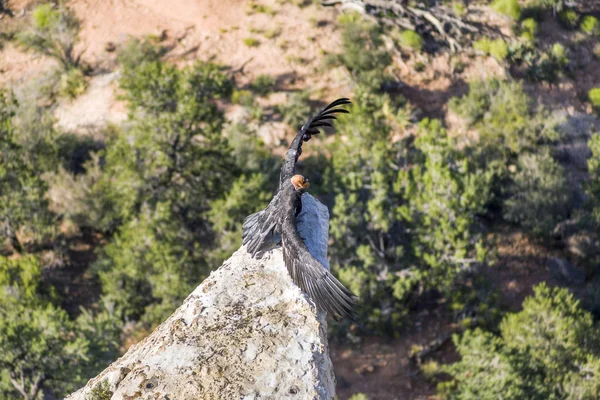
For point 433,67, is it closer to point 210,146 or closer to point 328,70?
point 328,70

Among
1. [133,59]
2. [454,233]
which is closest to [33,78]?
[133,59]

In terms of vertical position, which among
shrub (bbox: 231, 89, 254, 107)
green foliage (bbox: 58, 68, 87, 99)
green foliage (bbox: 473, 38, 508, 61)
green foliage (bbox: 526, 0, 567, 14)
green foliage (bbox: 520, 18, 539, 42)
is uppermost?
green foliage (bbox: 526, 0, 567, 14)

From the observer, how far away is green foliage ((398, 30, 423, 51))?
38.0m

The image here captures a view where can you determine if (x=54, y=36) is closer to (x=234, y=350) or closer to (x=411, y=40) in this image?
(x=411, y=40)

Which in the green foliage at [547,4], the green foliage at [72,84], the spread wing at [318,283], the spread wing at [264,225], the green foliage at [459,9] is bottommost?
the green foliage at [72,84]

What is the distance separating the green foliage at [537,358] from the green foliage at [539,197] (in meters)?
7.52

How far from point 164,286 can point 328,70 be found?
18754 millimetres

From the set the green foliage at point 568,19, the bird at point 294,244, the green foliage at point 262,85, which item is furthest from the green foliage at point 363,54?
the bird at point 294,244

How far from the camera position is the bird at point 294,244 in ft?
33.0

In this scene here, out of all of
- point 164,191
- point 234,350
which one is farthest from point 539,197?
point 234,350

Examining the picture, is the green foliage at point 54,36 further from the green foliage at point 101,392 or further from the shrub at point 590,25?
the green foliage at point 101,392

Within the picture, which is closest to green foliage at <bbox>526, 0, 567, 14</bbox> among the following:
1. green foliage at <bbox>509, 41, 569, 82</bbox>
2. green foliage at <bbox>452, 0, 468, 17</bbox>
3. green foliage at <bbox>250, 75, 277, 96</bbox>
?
green foliage at <bbox>509, 41, 569, 82</bbox>

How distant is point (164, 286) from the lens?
2297cm

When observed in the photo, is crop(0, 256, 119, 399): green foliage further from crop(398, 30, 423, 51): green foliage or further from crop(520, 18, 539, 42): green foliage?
crop(520, 18, 539, 42): green foliage
